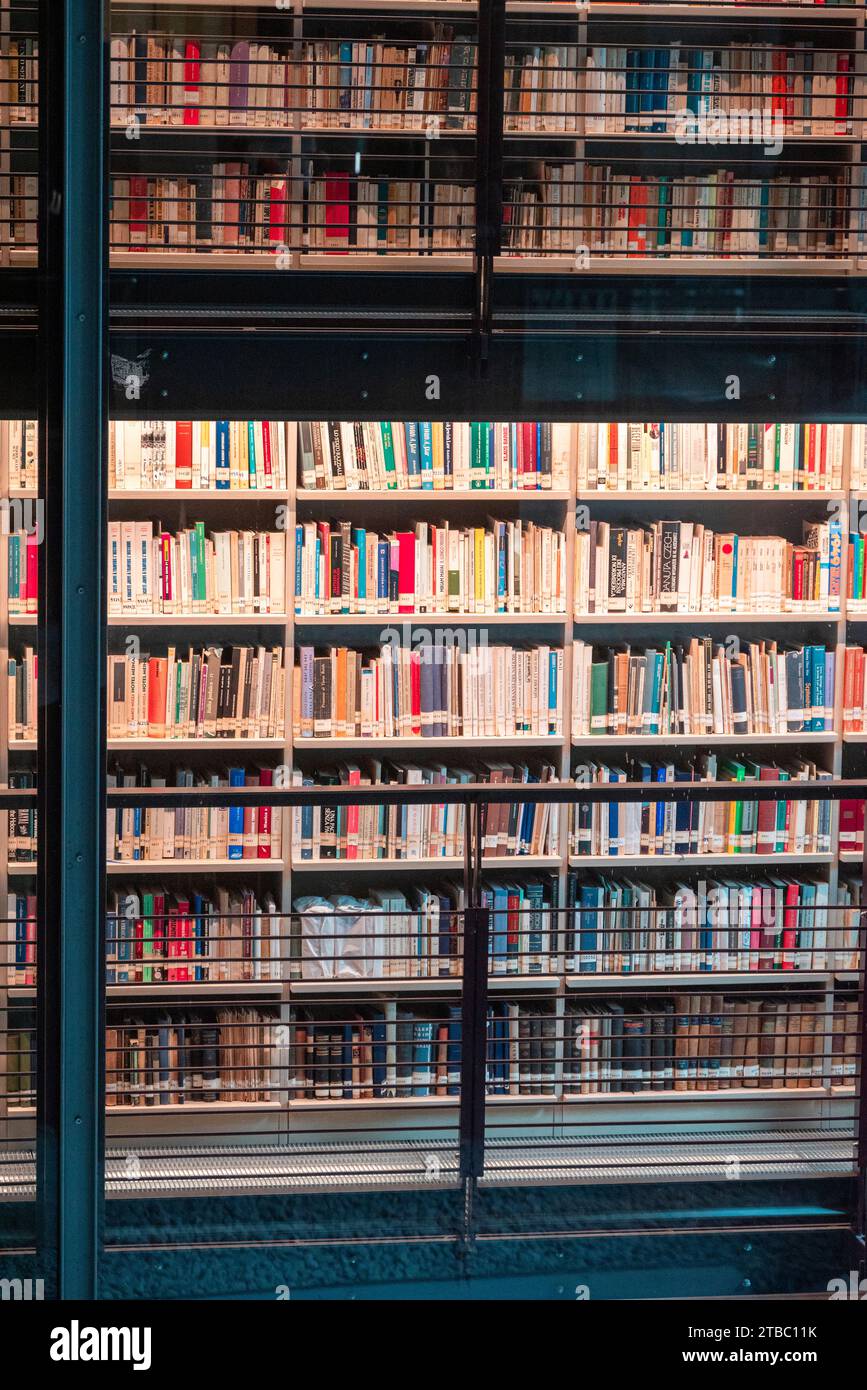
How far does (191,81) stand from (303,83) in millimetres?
146

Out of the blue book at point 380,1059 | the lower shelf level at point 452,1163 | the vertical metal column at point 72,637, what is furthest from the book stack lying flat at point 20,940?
the blue book at point 380,1059

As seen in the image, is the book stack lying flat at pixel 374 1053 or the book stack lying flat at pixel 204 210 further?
the book stack lying flat at pixel 374 1053

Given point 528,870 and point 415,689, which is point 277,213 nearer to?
point 415,689

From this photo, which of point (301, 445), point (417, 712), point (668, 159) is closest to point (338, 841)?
point (417, 712)

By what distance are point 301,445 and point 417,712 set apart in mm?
406

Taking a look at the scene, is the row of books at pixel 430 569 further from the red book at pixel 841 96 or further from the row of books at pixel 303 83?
the red book at pixel 841 96

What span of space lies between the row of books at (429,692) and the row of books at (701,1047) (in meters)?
0.43

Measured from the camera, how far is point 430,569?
2.13 m

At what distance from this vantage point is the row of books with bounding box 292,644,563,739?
210cm

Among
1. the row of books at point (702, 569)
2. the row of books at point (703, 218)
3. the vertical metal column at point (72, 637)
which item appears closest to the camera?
the vertical metal column at point (72, 637)

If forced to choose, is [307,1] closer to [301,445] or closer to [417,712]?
[301,445]

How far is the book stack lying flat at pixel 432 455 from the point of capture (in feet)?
6.79

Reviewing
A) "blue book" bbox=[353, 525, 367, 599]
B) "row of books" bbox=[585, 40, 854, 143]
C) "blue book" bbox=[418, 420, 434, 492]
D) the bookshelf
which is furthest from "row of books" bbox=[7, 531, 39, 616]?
"row of books" bbox=[585, 40, 854, 143]

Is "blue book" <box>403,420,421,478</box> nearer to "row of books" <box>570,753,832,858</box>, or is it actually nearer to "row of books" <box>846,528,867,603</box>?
"row of books" <box>570,753,832,858</box>
